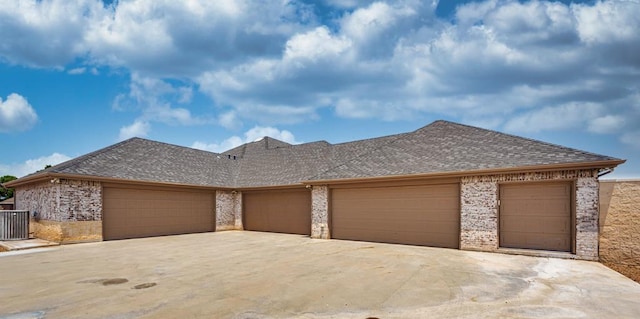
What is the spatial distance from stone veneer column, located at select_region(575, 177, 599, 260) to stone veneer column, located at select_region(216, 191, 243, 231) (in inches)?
628

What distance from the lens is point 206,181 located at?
1881 cm

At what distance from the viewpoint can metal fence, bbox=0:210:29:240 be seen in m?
14.2

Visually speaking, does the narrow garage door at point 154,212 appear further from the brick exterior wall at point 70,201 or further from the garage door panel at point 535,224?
the garage door panel at point 535,224

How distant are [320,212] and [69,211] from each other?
33.5 ft

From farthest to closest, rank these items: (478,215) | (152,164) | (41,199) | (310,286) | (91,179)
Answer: (152,164) < (41,199) < (91,179) < (478,215) < (310,286)

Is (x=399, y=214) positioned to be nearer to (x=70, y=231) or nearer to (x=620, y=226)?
(x=620, y=226)

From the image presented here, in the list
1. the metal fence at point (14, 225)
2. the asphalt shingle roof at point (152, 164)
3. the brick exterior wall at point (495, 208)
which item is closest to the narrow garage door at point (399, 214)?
the brick exterior wall at point (495, 208)

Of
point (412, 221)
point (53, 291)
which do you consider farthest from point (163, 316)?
point (412, 221)

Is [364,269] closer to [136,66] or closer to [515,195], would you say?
[515,195]

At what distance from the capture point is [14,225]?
47.3 ft

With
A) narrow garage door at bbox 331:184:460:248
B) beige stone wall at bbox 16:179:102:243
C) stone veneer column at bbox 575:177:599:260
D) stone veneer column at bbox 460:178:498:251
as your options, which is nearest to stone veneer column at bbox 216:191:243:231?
beige stone wall at bbox 16:179:102:243

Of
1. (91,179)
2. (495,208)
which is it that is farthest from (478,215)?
(91,179)

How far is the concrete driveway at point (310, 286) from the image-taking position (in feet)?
17.8

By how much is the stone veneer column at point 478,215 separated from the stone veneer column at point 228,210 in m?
12.9
